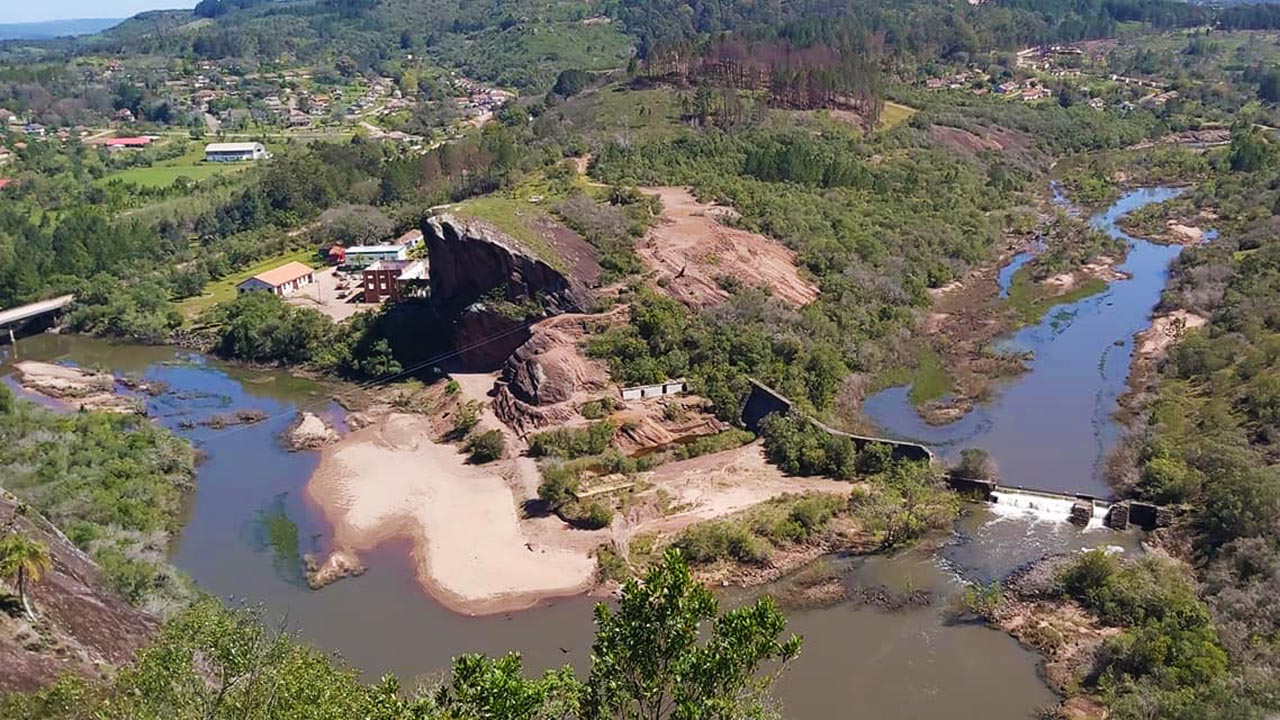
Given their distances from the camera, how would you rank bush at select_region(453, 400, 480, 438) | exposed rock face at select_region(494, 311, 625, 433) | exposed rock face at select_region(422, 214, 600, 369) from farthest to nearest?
exposed rock face at select_region(422, 214, 600, 369)
bush at select_region(453, 400, 480, 438)
exposed rock face at select_region(494, 311, 625, 433)

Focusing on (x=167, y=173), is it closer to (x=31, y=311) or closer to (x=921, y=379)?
(x=31, y=311)

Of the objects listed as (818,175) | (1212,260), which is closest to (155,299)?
(818,175)

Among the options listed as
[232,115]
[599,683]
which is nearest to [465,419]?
[599,683]

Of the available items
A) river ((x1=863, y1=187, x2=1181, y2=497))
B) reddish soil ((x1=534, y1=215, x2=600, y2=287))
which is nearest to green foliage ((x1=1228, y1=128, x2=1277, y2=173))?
river ((x1=863, y1=187, x2=1181, y2=497))

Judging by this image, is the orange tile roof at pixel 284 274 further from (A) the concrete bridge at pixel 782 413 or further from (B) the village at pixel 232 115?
(B) the village at pixel 232 115

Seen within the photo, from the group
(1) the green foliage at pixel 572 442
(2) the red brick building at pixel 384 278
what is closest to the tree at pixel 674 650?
(1) the green foliage at pixel 572 442

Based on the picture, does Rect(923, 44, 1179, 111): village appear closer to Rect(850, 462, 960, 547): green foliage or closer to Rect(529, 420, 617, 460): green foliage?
Rect(529, 420, 617, 460): green foliage
